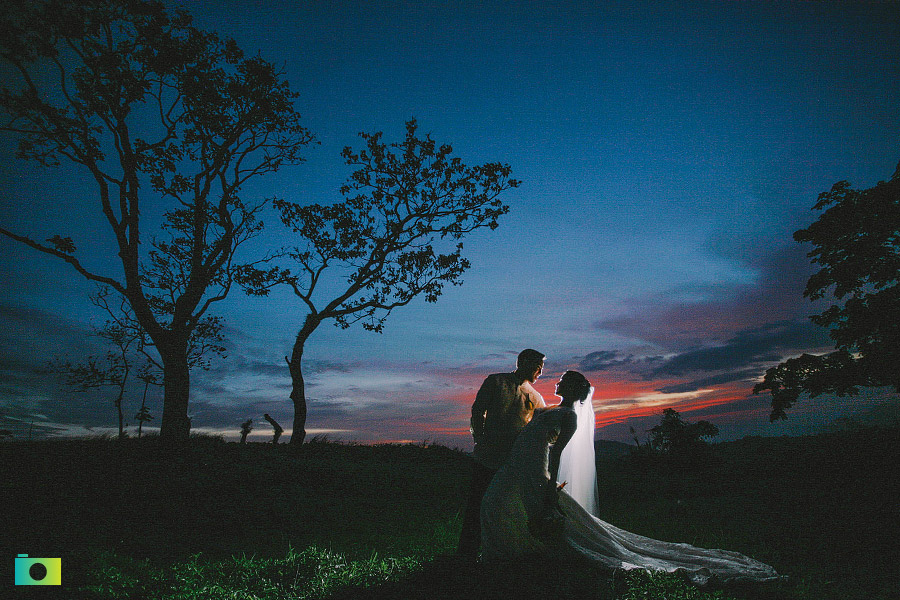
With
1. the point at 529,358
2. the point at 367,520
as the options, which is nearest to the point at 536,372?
the point at 529,358

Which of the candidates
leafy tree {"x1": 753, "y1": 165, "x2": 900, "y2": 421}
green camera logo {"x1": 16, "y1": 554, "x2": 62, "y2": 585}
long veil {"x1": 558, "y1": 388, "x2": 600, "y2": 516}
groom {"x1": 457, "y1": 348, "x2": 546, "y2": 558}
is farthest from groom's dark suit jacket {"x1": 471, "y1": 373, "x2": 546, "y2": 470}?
leafy tree {"x1": 753, "y1": 165, "x2": 900, "y2": 421}

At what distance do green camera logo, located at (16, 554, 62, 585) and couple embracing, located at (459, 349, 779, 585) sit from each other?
5.06m

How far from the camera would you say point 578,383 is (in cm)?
566

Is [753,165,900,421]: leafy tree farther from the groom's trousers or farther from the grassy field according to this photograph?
the groom's trousers

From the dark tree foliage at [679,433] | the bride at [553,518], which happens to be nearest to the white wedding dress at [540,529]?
the bride at [553,518]

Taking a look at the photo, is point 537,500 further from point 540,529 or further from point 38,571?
point 38,571

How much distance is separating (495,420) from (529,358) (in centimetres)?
96

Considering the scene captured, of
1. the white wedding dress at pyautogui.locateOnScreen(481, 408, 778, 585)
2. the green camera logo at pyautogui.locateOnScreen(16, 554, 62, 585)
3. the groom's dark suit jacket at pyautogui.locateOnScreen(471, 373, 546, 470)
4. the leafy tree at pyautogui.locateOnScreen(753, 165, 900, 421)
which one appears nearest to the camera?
the green camera logo at pyautogui.locateOnScreen(16, 554, 62, 585)

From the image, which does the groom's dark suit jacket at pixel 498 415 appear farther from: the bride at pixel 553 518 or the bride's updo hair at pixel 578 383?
the bride's updo hair at pixel 578 383

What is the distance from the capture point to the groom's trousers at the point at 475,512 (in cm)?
599

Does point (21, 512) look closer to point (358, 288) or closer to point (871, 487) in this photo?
point (358, 288)

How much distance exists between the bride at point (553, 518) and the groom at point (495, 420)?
0.31 m

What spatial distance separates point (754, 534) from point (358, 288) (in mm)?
14856

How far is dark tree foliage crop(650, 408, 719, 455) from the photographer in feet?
59.0
